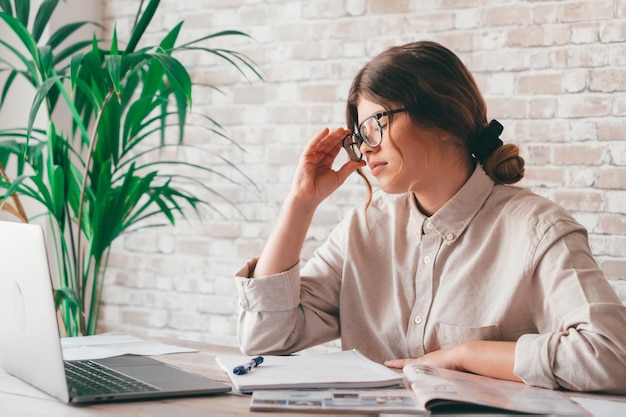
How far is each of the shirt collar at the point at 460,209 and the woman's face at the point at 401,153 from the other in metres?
0.09

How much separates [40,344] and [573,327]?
929 millimetres

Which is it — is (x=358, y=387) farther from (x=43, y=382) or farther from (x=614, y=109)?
(x=614, y=109)

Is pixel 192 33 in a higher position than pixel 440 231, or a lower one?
higher

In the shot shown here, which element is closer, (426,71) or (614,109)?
(426,71)

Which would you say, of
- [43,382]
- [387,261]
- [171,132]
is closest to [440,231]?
[387,261]

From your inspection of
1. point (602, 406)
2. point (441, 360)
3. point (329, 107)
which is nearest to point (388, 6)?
point (329, 107)

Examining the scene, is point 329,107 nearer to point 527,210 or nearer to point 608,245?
point 608,245

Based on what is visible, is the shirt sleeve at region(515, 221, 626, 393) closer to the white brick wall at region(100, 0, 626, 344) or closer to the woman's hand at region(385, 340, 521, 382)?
the woman's hand at region(385, 340, 521, 382)

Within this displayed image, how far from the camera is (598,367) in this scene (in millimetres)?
1410

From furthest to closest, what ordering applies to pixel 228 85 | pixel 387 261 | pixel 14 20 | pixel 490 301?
pixel 228 85 < pixel 14 20 < pixel 387 261 < pixel 490 301

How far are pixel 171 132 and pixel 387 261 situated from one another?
1.58m

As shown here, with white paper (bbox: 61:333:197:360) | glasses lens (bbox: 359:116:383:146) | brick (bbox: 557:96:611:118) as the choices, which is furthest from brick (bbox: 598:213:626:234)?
white paper (bbox: 61:333:197:360)

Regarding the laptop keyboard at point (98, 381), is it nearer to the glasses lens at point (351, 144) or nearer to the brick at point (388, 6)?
the glasses lens at point (351, 144)

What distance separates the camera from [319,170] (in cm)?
203
